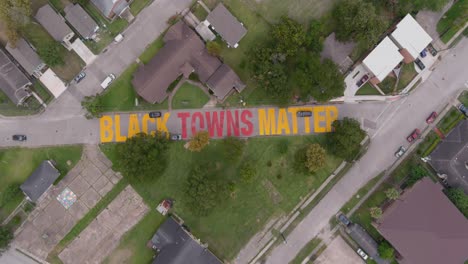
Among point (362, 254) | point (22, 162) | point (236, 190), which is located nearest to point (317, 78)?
point (236, 190)

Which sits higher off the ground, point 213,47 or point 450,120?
point 213,47

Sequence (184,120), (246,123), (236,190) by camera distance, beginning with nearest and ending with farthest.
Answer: (236,190) → (184,120) → (246,123)

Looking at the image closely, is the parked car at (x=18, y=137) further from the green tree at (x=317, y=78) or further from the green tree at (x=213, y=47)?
the green tree at (x=317, y=78)

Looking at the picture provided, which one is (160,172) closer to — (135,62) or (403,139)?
(135,62)

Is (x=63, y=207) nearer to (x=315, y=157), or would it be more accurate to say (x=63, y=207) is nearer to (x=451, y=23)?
(x=315, y=157)

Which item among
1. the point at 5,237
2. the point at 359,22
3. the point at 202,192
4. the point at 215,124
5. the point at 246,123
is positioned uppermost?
the point at 5,237

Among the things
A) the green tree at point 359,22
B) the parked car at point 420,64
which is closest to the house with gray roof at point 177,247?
the green tree at point 359,22

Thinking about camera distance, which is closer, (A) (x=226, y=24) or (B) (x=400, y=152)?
(A) (x=226, y=24)
